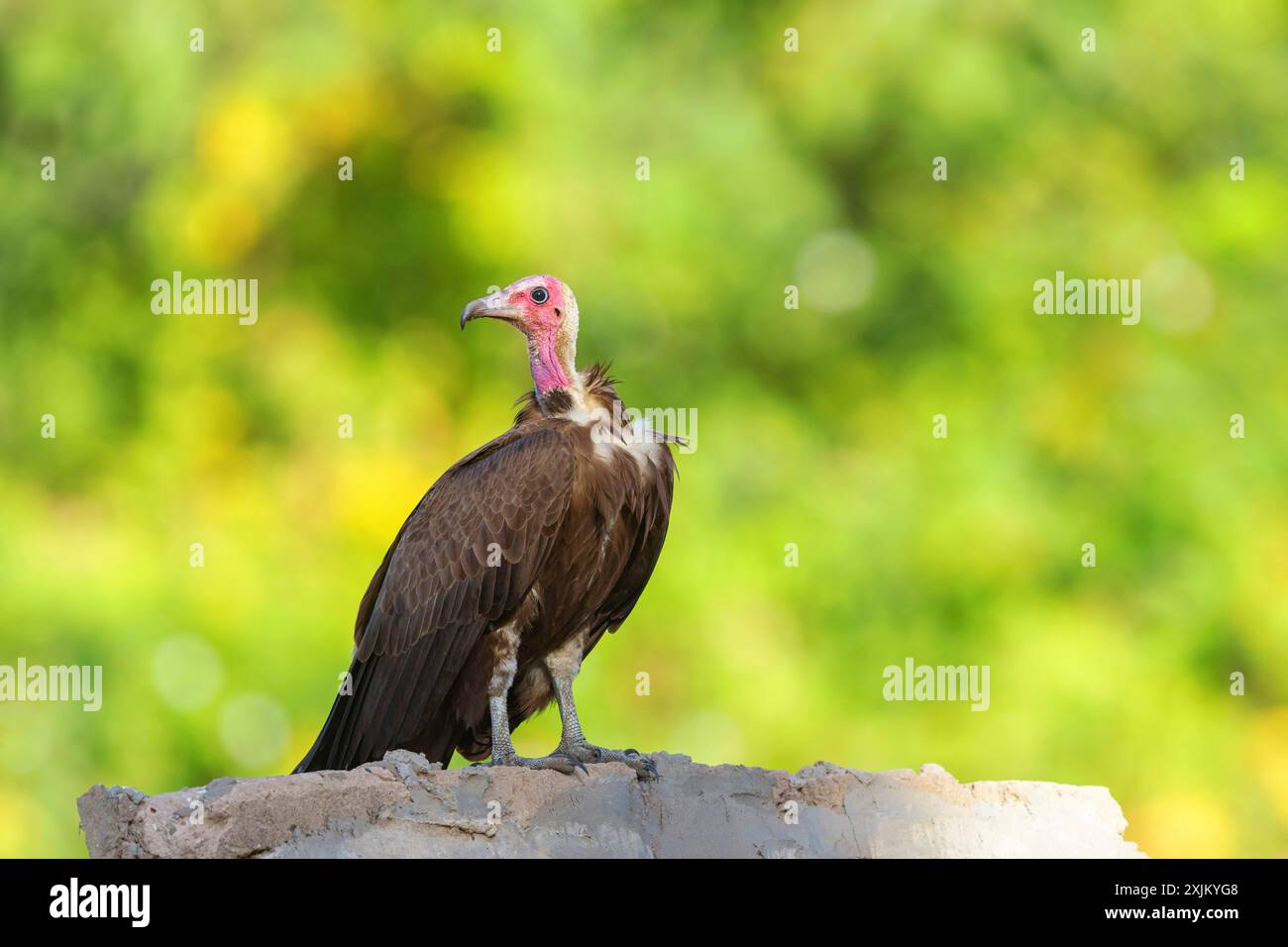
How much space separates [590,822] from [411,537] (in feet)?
5.21

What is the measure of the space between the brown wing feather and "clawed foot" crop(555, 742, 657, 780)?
1.60ft

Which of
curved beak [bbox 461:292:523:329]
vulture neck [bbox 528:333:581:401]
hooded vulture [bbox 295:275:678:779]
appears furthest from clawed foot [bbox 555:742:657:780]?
curved beak [bbox 461:292:523:329]

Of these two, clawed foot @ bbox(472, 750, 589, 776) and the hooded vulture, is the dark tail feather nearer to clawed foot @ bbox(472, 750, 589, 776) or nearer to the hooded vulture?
the hooded vulture

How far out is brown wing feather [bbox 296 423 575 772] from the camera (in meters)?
6.77

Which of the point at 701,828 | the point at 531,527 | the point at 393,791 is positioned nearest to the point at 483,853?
the point at 393,791

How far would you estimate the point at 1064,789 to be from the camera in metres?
6.23

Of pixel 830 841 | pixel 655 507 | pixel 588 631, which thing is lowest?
pixel 830 841

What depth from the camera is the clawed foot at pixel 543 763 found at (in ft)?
20.2

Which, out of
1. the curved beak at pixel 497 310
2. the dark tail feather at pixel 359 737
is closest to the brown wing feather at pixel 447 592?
the dark tail feather at pixel 359 737

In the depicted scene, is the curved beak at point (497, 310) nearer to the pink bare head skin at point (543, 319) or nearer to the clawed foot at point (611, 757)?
the pink bare head skin at point (543, 319)

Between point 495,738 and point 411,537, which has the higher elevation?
point 411,537

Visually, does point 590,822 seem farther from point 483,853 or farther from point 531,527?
point 531,527
